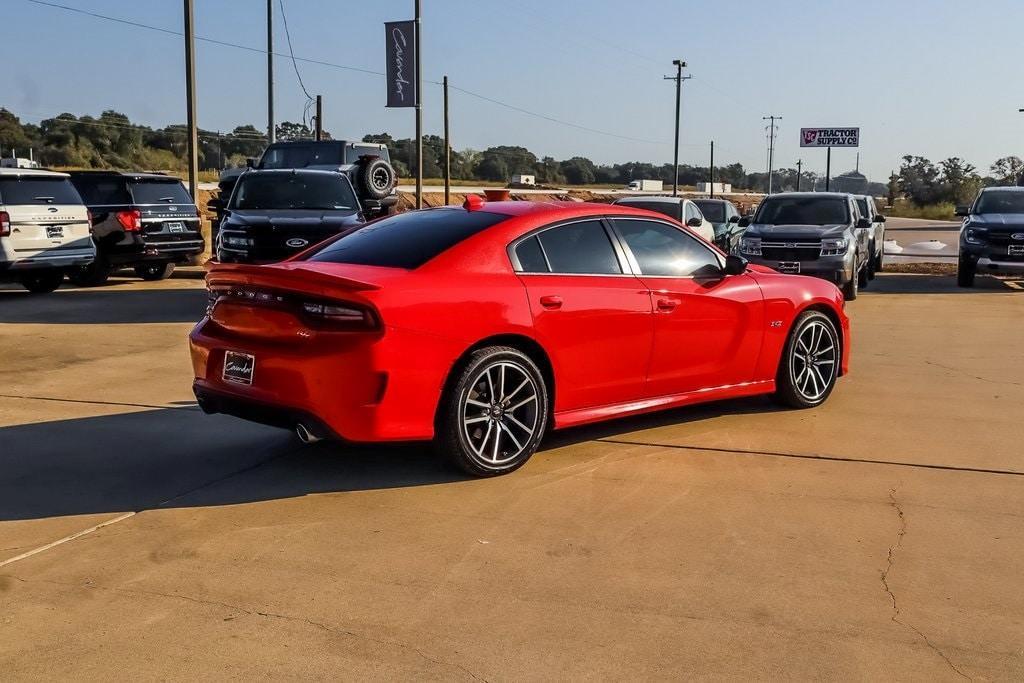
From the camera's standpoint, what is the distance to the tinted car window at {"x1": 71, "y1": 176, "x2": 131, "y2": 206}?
666 inches

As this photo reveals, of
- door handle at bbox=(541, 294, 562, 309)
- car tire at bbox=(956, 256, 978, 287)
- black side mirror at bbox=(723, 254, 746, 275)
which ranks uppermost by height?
black side mirror at bbox=(723, 254, 746, 275)

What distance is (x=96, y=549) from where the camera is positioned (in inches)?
190

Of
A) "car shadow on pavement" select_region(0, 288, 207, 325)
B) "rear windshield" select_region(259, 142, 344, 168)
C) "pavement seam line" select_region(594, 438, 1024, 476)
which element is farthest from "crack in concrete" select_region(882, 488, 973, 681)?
"rear windshield" select_region(259, 142, 344, 168)

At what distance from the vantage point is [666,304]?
6.88m

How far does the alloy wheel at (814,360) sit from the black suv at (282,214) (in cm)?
725

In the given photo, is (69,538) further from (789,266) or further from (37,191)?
(789,266)

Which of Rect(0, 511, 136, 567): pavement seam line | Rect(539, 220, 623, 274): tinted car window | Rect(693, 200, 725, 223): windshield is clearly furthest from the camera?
Rect(693, 200, 725, 223): windshield

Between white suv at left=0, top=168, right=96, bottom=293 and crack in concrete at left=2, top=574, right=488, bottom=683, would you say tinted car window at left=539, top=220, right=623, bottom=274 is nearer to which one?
crack in concrete at left=2, top=574, right=488, bottom=683

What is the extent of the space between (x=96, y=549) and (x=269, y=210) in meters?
10.1

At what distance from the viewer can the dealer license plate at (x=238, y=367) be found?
5.83 meters

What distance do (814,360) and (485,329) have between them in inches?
125

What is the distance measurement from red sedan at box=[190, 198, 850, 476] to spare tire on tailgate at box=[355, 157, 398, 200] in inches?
522

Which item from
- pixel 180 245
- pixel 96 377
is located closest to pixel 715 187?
pixel 180 245

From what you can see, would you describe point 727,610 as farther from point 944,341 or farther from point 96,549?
point 944,341
